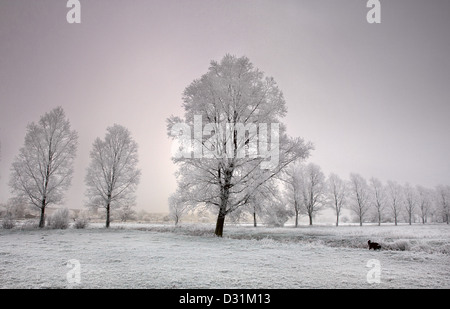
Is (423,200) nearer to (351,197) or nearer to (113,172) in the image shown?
(351,197)

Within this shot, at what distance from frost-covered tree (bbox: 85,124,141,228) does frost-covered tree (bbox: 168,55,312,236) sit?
1658 centimetres

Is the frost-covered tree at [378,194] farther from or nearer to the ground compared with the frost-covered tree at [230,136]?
nearer to the ground

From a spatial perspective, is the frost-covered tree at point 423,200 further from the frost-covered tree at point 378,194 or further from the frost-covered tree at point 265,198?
the frost-covered tree at point 265,198

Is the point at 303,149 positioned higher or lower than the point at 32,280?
higher

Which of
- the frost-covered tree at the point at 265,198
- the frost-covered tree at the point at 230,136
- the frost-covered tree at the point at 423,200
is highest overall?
the frost-covered tree at the point at 230,136

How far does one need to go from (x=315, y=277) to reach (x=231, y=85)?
1110cm

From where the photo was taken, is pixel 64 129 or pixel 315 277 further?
pixel 64 129

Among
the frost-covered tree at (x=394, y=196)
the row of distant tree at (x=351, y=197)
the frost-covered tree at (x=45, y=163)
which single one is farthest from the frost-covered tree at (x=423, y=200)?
the frost-covered tree at (x=45, y=163)

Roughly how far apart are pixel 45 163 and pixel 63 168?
174cm

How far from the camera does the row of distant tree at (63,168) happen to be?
906 inches

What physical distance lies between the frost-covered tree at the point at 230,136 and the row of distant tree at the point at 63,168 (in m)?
16.9
